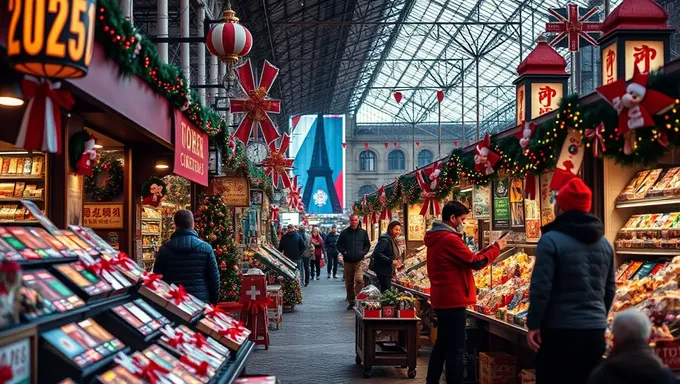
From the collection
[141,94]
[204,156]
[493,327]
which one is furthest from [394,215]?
[141,94]

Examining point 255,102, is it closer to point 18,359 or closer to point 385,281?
point 385,281

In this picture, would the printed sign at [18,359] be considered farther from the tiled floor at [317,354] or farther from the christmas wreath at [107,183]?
the christmas wreath at [107,183]

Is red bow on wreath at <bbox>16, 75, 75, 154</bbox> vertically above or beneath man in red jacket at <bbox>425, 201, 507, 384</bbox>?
above

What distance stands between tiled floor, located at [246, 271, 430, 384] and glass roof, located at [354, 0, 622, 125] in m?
9.76

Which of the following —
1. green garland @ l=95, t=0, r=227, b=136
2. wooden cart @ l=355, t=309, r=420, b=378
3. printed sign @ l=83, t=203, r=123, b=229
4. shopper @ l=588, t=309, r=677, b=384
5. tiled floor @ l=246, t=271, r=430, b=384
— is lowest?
tiled floor @ l=246, t=271, r=430, b=384

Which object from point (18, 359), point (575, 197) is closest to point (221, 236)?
point (575, 197)

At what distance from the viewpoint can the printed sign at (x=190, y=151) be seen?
24.9ft

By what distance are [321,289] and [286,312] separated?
567 cm

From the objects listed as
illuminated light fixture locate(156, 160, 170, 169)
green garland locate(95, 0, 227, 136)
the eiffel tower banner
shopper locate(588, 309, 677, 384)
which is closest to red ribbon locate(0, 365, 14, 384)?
shopper locate(588, 309, 677, 384)

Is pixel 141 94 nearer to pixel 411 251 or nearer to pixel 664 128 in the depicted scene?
pixel 664 128

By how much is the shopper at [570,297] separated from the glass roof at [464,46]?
1652cm

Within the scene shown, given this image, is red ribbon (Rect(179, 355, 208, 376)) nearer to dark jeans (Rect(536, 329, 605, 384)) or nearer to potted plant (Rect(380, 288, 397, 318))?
dark jeans (Rect(536, 329, 605, 384))

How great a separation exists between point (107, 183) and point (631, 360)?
6800 mm

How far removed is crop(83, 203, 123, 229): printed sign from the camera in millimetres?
8484
